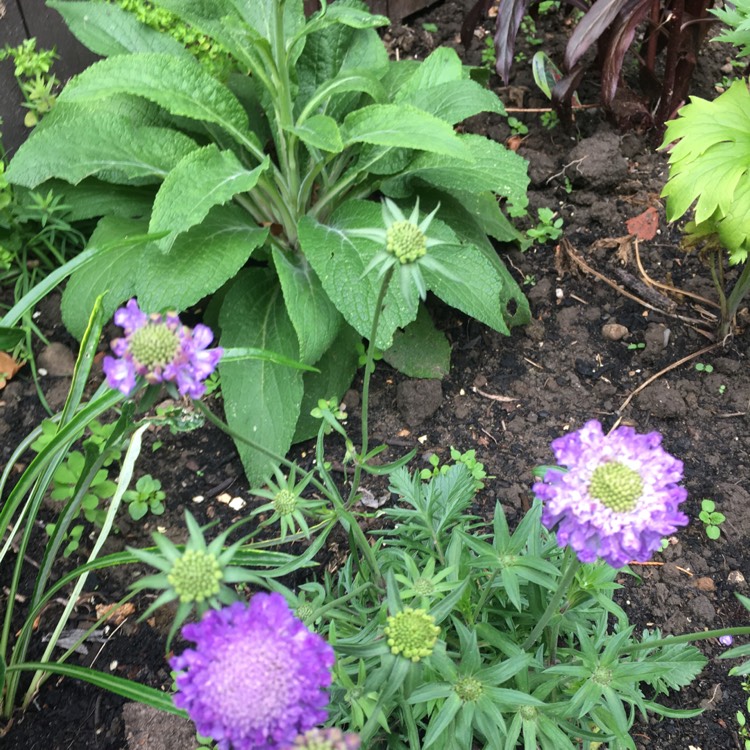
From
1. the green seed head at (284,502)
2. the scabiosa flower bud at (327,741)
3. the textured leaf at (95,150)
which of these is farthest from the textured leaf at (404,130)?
the scabiosa flower bud at (327,741)

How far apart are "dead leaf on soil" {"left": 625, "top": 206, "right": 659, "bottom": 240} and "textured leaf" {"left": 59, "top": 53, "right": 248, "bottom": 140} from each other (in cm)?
137

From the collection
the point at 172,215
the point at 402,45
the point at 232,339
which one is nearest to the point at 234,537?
the point at 232,339

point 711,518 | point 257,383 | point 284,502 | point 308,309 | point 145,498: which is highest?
point 284,502

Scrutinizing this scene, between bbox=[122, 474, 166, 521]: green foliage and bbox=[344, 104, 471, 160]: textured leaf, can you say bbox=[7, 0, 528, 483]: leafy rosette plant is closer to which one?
bbox=[344, 104, 471, 160]: textured leaf

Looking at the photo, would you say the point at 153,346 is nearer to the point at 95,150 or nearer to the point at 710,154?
the point at 95,150

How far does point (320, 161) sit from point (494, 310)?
640 mm

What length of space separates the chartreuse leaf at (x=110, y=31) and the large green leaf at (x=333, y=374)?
982 mm

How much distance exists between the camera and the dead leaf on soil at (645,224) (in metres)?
2.63

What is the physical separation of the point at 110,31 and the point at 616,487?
2027 millimetres

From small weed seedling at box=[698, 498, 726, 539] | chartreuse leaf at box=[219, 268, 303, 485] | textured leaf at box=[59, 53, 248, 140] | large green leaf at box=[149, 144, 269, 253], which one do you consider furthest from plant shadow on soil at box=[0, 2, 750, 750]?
textured leaf at box=[59, 53, 248, 140]

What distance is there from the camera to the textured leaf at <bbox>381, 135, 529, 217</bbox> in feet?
7.13

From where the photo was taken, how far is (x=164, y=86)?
77.6 inches

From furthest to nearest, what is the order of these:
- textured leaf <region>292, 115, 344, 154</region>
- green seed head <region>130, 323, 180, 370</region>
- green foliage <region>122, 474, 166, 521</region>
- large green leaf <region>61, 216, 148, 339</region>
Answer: large green leaf <region>61, 216, 148, 339</region>
green foliage <region>122, 474, 166, 521</region>
textured leaf <region>292, 115, 344, 154</region>
green seed head <region>130, 323, 180, 370</region>

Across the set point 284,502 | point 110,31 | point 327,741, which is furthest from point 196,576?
point 110,31
